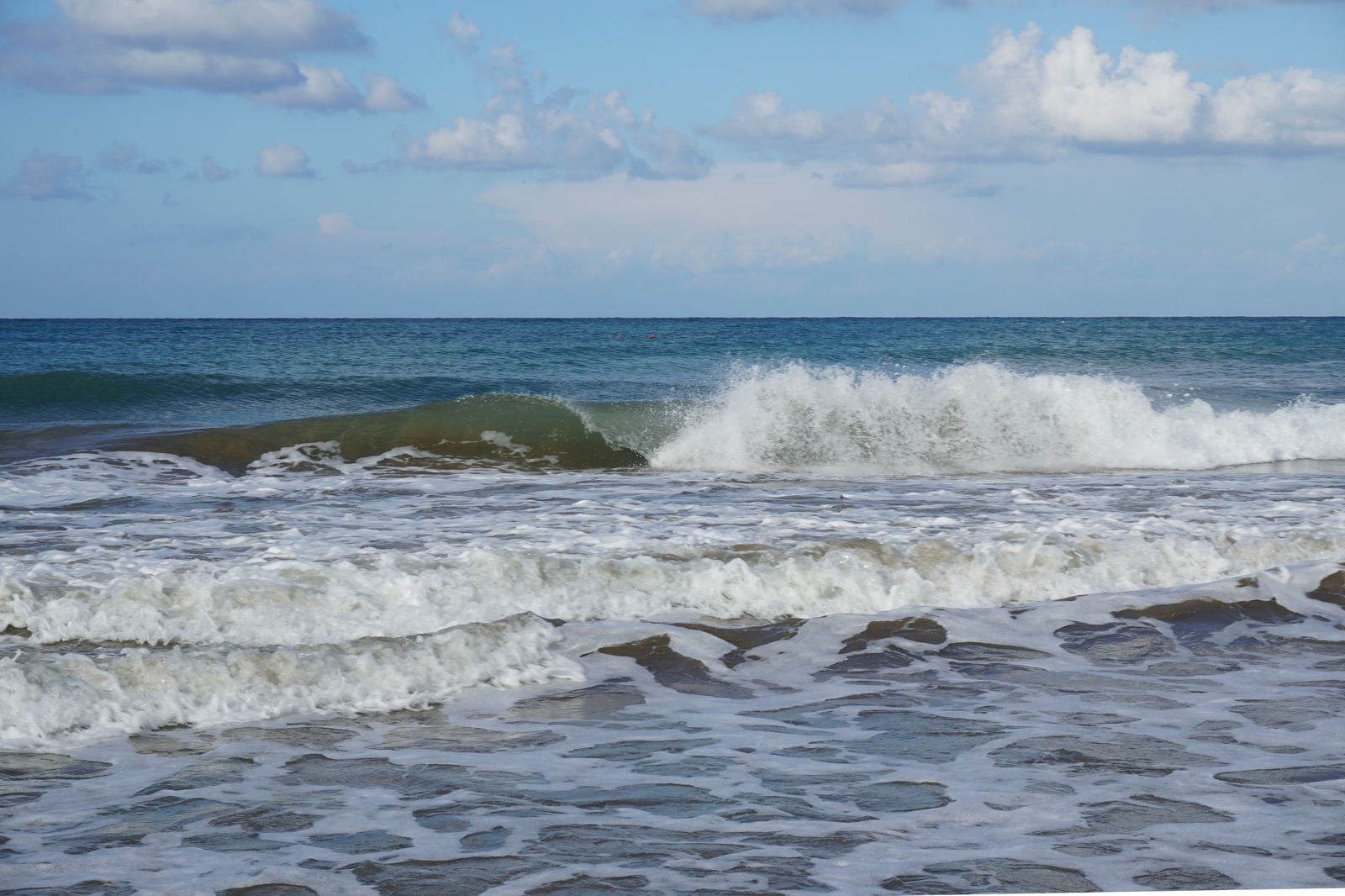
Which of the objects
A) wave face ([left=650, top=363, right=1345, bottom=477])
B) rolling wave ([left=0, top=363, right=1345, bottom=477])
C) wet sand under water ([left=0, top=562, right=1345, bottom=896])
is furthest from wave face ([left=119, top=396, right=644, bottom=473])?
wet sand under water ([left=0, top=562, right=1345, bottom=896])

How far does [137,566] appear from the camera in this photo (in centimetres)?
545

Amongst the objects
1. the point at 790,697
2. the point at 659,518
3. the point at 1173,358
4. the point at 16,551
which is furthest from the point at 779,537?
the point at 1173,358

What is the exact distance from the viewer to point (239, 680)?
4047mm

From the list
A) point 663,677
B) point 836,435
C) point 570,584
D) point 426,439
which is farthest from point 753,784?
point 426,439

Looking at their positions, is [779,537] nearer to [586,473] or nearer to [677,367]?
[586,473]

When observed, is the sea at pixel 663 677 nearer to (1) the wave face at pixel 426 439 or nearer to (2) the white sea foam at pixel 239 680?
(2) the white sea foam at pixel 239 680

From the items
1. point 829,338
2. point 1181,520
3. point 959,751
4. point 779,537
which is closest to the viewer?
point 959,751

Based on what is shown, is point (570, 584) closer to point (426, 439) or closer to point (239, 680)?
point (239, 680)

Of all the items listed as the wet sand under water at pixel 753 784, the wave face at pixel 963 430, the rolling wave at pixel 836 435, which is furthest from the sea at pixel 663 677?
the wave face at pixel 963 430

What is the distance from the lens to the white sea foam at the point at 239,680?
376 centimetres

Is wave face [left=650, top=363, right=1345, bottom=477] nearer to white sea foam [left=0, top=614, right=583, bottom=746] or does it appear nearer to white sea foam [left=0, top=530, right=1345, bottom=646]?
white sea foam [left=0, top=530, right=1345, bottom=646]

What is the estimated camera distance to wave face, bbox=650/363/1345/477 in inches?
440

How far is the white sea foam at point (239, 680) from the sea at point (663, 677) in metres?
0.02

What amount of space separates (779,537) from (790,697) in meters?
2.43
